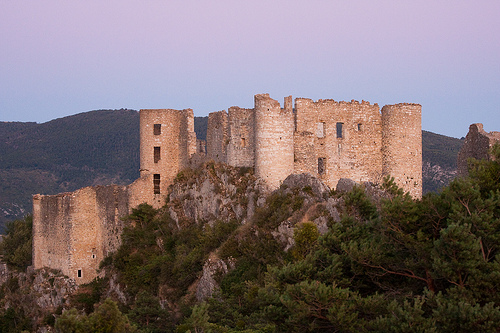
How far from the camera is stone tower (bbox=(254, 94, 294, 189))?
98.3ft

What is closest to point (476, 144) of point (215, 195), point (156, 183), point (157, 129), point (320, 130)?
point (320, 130)

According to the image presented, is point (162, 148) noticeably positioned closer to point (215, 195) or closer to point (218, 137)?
point (218, 137)

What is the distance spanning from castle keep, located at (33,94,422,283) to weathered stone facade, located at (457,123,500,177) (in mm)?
9338

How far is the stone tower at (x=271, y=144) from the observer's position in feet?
98.3

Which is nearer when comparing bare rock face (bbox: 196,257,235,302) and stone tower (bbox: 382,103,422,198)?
bare rock face (bbox: 196,257,235,302)

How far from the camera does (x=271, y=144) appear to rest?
30.0 metres

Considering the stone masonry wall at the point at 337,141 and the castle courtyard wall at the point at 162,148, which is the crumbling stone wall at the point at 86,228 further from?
the stone masonry wall at the point at 337,141

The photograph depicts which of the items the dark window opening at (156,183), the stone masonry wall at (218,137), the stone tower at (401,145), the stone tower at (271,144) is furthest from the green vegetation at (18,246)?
the stone tower at (401,145)

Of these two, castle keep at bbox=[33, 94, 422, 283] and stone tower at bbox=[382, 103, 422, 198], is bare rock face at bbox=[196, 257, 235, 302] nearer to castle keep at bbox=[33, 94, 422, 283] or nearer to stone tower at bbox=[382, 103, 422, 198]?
castle keep at bbox=[33, 94, 422, 283]

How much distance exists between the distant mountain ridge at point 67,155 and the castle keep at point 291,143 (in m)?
49.9

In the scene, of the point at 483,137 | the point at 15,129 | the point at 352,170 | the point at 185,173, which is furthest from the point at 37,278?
the point at 15,129

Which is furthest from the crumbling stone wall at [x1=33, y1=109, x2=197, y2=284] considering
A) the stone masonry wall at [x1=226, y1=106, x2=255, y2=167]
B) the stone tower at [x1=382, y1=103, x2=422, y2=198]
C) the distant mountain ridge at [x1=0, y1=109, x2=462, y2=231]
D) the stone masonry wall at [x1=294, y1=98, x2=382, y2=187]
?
the distant mountain ridge at [x1=0, y1=109, x2=462, y2=231]

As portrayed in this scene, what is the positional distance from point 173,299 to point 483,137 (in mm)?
15335

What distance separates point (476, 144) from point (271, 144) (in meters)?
10.6
